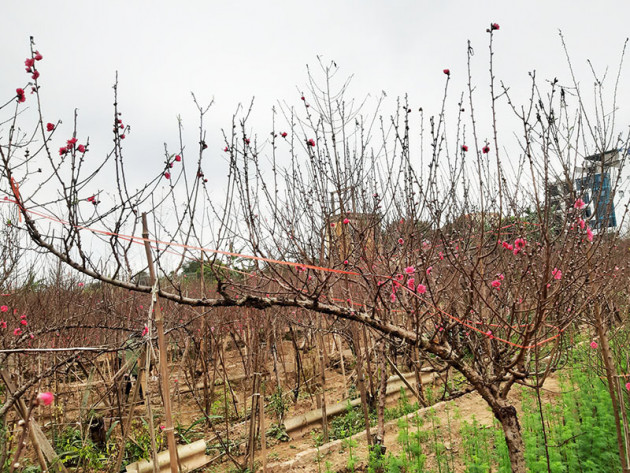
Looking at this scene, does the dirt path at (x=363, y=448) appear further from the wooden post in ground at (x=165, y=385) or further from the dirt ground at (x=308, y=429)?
the wooden post in ground at (x=165, y=385)

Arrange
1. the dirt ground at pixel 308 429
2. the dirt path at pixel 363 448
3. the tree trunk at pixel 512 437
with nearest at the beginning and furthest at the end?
the tree trunk at pixel 512 437 < the dirt path at pixel 363 448 < the dirt ground at pixel 308 429

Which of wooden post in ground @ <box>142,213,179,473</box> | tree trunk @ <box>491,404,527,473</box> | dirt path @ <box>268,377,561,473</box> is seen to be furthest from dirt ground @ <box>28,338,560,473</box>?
tree trunk @ <box>491,404,527,473</box>

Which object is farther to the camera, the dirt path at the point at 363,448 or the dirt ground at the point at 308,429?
the dirt ground at the point at 308,429

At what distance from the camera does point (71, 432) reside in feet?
17.2

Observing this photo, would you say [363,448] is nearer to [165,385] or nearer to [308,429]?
[308,429]

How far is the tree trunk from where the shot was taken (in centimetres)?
244

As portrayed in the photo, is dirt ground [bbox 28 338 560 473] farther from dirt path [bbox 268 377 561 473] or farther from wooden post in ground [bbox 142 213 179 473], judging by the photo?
wooden post in ground [bbox 142 213 179 473]

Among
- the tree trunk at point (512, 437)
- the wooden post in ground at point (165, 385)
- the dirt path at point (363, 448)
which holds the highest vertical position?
the wooden post in ground at point (165, 385)

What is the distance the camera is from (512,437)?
2.46 m

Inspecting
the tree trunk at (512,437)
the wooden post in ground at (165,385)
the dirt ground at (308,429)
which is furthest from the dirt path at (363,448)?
the wooden post in ground at (165,385)

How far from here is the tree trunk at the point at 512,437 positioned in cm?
244

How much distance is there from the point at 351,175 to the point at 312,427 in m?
3.55

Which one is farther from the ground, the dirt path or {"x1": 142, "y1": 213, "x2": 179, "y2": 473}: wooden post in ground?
{"x1": 142, "y1": 213, "x2": 179, "y2": 473}: wooden post in ground

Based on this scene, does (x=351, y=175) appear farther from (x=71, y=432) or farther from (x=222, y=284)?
(x=71, y=432)
